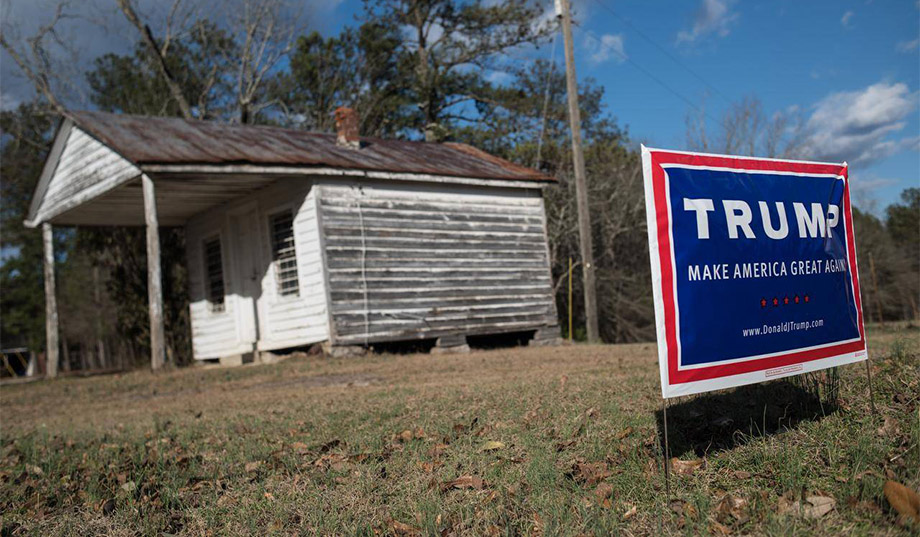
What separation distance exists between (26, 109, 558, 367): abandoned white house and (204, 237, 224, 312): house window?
3cm

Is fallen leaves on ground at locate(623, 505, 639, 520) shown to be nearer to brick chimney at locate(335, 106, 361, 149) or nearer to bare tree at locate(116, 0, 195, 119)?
brick chimney at locate(335, 106, 361, 149)

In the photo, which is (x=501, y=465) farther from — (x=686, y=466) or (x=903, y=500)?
(x=903, y=500)

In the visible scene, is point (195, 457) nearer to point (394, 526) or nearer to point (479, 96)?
point (394, 526)

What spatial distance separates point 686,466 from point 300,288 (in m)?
10.4

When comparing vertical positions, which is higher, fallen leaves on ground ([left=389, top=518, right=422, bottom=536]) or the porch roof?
the porch roof

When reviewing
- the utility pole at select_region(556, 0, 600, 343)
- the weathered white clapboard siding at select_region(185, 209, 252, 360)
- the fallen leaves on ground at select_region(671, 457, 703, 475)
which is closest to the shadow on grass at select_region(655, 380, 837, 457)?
the fallen leaves on ground at select_region(671, 457, 703, 475)

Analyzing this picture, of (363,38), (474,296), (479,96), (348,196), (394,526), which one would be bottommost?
(394,526)

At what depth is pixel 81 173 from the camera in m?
13.4

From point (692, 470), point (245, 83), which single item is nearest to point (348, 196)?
point (692, 470)

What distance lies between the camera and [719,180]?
371 cm

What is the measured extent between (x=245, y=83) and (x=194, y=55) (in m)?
2.85

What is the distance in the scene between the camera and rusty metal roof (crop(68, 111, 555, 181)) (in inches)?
467

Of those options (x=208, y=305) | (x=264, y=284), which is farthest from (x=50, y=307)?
(x=264, y=284)

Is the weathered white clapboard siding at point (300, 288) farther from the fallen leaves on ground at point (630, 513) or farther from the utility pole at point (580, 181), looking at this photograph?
the fallen leaves on ground at point (630, 513)
